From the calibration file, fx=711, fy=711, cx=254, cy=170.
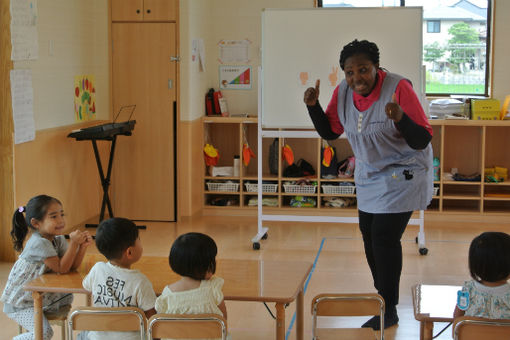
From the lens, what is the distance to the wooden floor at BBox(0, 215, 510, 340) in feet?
12.2

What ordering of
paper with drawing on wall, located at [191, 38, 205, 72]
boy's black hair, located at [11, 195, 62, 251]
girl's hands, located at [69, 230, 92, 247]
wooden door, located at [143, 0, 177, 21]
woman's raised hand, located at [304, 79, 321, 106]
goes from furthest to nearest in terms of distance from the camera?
paper with drawing on wall, located at [191, 38, 205, 72] < wooden door, located at [143, 0, 177, 21] < woman's raised hand, located at [304, 79, 321, 106] < boy's black hair, located at [11, 195, 62, 251] < girl's hands, located at [69, 230, 92, 247]

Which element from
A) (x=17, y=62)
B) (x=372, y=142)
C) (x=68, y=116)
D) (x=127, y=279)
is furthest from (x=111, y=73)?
(x=127, y=279)

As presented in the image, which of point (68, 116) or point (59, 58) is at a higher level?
point (59, 58)

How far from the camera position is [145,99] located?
624 cm

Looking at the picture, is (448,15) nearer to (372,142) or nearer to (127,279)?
(372,142)

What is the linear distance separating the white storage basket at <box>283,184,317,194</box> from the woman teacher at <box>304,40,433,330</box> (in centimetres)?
292

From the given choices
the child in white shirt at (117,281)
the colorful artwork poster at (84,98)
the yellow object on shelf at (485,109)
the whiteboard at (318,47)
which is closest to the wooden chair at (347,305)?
the child in white shirt at (117,281)

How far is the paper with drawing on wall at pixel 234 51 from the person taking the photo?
6695 mm

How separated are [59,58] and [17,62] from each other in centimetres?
68

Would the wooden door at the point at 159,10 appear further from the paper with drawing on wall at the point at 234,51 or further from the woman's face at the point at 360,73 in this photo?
the woman's face at the point at 360,73

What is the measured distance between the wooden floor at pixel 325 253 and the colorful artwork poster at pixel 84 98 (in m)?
1.10

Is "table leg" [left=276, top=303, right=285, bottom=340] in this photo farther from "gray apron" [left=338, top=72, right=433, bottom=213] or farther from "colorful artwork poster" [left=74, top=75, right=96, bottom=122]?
"colorful artwork poster" [left=74, top=75, right=96, bottom=122]

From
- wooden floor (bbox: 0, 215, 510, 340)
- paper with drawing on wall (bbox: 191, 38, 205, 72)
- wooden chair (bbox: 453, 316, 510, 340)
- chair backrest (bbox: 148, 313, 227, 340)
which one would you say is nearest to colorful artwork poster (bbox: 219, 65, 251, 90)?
paper with drawing on wall (bbox: 191, 38, 205, 72)

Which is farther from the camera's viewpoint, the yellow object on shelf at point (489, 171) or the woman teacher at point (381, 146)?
the yellow object on shelf at point (489, 171)
